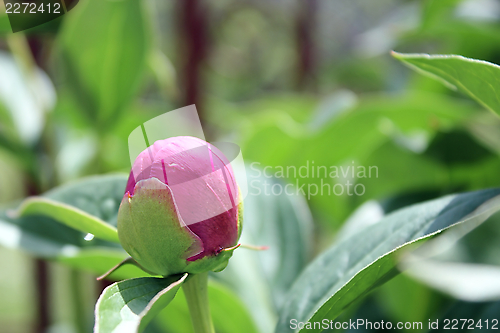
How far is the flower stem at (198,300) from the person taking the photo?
253 millimetres

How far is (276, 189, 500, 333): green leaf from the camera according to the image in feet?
0.80

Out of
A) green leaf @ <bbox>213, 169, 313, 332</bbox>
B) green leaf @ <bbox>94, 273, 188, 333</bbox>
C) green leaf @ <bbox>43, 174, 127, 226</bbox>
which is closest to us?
green leaf @ <bbox>94, 273, 188, 333</bbox>

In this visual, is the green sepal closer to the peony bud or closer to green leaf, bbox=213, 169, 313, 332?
the peony bud

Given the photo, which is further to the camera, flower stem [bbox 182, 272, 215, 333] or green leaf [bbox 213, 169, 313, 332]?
green leaf [bbox 213, 169, 313, 332]

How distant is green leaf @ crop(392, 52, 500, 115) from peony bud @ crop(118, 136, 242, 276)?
0.13 m

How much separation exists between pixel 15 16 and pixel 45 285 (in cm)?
58

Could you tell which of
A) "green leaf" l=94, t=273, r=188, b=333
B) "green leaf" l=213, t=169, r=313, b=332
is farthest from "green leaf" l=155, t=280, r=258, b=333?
"green leaf" l=94, t=273, r=188, b=333

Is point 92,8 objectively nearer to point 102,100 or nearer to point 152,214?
point 102,100

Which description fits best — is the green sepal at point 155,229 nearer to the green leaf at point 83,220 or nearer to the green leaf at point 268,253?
the green leaf at point 83,220

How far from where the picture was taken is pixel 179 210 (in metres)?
0.22

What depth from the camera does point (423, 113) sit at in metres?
0.57

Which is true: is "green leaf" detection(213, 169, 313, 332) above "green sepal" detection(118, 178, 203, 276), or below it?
below

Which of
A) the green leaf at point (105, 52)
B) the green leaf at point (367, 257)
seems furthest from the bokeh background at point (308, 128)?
the green leaf at point (367, 257)

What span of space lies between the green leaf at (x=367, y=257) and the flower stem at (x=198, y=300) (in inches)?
2.4
